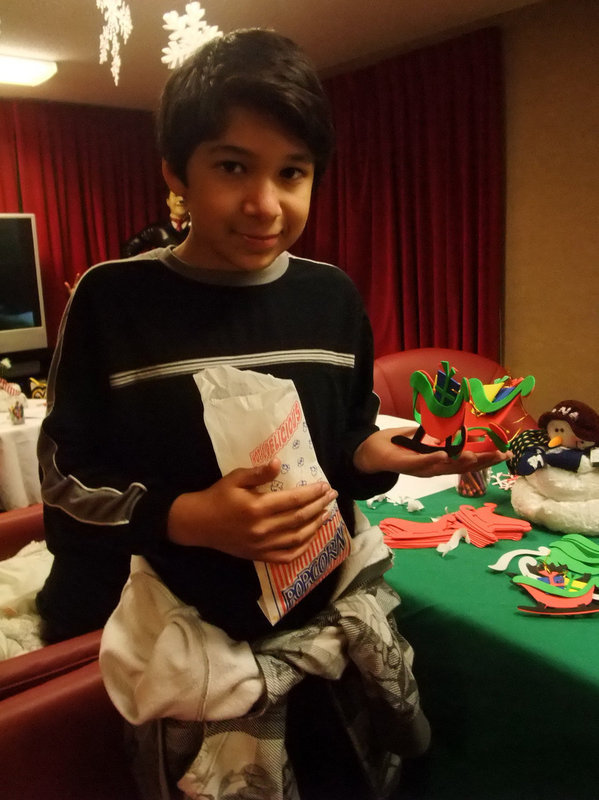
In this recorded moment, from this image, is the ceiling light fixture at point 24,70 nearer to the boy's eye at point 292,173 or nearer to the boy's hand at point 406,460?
the boy's eye at point 292,173

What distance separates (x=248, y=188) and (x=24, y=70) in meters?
3.41

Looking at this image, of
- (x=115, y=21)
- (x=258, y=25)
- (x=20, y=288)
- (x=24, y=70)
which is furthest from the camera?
(x=20, y=288)

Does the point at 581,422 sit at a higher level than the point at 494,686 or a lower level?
higher

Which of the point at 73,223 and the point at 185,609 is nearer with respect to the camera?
the point at 185,609

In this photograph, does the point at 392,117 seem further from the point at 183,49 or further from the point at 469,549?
the point at 469,549

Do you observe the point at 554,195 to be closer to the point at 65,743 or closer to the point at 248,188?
the point at 248,188

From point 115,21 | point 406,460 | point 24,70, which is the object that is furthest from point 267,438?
point 24,70

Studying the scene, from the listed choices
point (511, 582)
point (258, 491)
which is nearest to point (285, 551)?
point (258, 491)

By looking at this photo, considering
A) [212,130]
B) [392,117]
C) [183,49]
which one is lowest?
[212,130]

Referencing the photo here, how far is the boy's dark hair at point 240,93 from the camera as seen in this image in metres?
0.67

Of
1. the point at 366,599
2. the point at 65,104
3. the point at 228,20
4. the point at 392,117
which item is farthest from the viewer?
the point at 65,104

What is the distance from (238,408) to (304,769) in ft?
1.86

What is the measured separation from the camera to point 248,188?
68cm

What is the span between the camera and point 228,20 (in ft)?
9.11
